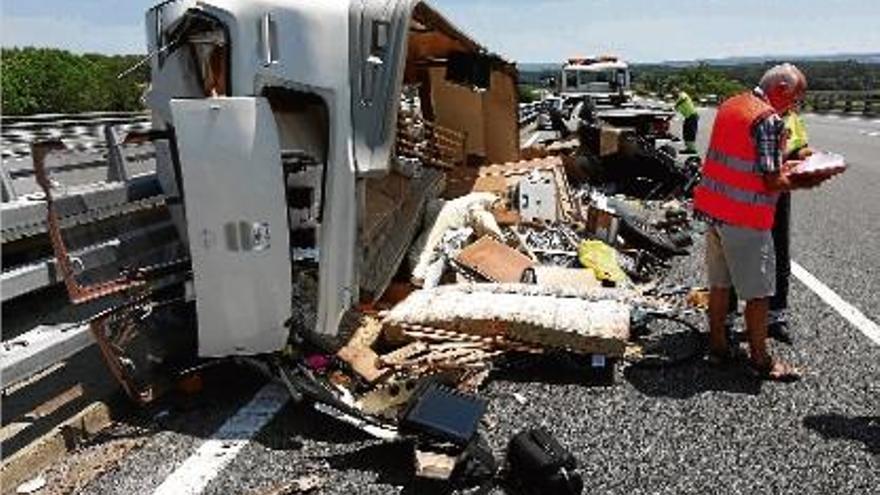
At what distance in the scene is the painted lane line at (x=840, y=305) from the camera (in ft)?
19.3

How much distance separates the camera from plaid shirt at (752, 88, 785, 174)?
4.90 meters

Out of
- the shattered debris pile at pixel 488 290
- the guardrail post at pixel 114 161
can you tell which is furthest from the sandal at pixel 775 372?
the guardrail post at pixel 114 161

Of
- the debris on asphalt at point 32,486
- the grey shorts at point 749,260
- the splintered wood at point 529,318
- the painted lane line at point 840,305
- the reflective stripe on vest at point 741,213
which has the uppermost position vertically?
the reflective stripe on vest at point 741,213

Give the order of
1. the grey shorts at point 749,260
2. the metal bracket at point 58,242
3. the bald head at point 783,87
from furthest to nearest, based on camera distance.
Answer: the grey shorts at point 749,260 → the bald head at point 783,87 → the metal bracket at point 58,242

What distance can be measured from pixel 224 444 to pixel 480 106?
27.0 feet

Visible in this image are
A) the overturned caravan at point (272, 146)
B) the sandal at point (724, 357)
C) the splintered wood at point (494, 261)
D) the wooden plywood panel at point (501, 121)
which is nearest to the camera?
the overturned caravan at point (272, 146)

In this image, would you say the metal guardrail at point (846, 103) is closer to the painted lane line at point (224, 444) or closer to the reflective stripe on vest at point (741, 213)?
the reflective stripe on vest at point (741, 213)

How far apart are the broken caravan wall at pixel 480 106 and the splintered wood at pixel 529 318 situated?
480 cm

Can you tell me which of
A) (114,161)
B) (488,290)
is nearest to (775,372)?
(488,290)

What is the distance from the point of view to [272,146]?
173 inches

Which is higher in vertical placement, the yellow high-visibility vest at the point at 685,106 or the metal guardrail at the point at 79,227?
the yellow high-visibility vest at the point at 685,106

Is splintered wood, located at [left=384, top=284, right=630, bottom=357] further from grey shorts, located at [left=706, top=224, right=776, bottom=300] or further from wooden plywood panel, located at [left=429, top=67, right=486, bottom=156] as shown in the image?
wooden plywood panel, located at [left=429, top=67, right=486, bottom=156]

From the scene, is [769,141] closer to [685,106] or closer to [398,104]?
[398,104]

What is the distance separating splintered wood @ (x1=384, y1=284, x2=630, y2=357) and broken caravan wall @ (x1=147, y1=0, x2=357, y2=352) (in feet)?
1.90
